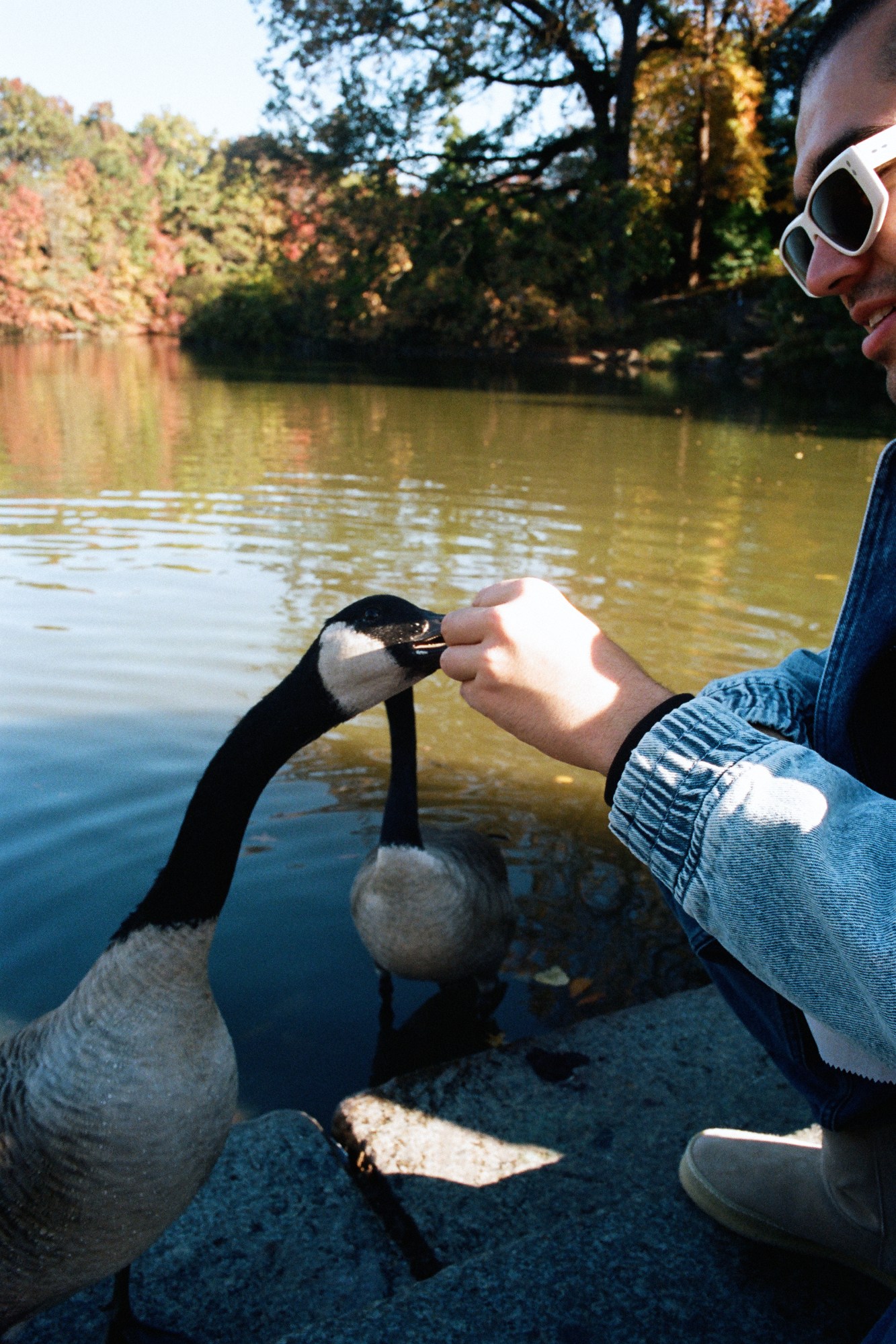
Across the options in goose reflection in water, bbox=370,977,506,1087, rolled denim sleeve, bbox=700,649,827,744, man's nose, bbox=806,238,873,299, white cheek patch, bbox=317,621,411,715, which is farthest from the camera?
goose reflection in water, bbox=370,977,506,1087

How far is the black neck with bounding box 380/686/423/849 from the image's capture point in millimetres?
3246

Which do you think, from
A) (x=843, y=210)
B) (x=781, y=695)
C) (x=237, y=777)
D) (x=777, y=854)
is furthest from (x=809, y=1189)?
(x=843, y=210)

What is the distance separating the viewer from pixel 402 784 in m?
3.34

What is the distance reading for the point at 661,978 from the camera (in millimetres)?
3439

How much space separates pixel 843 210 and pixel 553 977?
2.73 metres

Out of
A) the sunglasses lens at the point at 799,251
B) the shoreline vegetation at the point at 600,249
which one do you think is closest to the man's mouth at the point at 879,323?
the sunglasses lens at the point at 799,251

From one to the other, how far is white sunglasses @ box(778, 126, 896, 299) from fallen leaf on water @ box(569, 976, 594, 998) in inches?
101

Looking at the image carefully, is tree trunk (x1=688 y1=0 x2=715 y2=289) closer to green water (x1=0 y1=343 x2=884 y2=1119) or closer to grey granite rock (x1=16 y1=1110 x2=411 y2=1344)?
green water (x1=0 y1=343 x2=884 y2=1119)

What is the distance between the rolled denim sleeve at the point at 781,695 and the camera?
65.7 inches

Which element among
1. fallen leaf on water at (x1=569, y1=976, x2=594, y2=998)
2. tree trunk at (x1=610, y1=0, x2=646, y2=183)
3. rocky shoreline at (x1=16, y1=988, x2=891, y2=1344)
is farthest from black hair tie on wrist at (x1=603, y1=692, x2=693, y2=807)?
tree trunk at (x1=610, y1=0, x2=646, y2=183)

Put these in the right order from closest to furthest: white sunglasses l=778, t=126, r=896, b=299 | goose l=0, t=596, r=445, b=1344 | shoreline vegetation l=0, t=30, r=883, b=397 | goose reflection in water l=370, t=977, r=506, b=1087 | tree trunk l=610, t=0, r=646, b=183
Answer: white sunglasses l=778, t=126, r=896, b=299 < goose l=0, t=596, r=445, b=1344 < goose reflection in water l=370, t=977, r=506, b=1087 < tree trunk l=610, t=0, r=646, b=183 < shoreline vegetation l=0, t=30, r=883, b=397

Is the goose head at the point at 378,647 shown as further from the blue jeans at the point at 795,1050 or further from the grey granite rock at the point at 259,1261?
the grey granite rock at the point at 259,1261

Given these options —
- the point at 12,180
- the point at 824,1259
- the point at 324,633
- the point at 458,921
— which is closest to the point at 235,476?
the point at 458,921

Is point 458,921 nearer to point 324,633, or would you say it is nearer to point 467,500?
point 324,633
